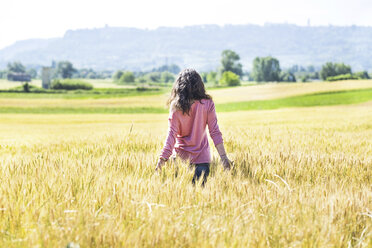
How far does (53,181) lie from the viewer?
11.1 ft

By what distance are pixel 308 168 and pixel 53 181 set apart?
3.15 meters

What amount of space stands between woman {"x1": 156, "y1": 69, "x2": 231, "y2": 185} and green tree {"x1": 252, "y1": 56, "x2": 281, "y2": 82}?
5920 inches

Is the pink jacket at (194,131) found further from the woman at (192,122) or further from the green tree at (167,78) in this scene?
the green tree at (167,78)

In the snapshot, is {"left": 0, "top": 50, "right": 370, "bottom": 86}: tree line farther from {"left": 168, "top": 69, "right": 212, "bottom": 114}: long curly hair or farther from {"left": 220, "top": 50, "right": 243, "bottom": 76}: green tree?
{"left": 168, "top": 69, "right": 212, "bottom": 114}: long curly hair

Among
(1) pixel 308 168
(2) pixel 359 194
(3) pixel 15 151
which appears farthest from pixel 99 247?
(3) pixel 15 151

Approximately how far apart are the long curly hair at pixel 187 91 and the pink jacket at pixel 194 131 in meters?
0.08

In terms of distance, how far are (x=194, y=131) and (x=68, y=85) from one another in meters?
54.2

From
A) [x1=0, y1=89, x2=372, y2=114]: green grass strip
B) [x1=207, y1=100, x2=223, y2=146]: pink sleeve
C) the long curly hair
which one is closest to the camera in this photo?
the long curly hair

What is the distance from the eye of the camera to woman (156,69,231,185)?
188 inches

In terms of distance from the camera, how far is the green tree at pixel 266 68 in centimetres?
15388

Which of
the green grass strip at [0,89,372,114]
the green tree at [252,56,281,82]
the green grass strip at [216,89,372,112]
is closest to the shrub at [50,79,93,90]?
the green grass strip at [0,89,372,114]

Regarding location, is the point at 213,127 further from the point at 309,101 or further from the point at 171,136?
the point at 309,101

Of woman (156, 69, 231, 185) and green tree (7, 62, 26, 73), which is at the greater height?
green tree (7, 62, 26, 73)

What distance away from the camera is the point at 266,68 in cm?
15738
